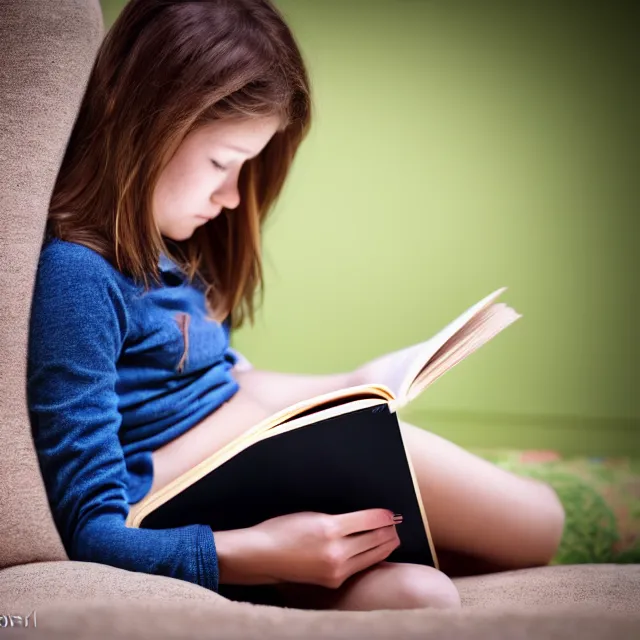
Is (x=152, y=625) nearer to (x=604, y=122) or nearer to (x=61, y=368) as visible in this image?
(x=61, y=368)

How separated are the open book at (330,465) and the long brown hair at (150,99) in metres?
0.24

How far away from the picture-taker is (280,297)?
1034 mm

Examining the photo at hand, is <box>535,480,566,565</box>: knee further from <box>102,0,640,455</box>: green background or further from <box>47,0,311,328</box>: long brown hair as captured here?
<box>47,0,311,328</box>: long brown hair

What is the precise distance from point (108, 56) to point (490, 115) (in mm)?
489

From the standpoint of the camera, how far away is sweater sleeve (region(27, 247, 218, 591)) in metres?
0.75

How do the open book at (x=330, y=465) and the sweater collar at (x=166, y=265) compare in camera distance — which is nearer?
the open book at (x=330, y=465)

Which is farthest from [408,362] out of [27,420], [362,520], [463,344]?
[27,420]

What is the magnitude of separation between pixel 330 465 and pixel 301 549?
0.09 metres

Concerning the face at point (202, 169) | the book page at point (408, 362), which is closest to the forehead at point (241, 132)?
the face at point (202, 169)

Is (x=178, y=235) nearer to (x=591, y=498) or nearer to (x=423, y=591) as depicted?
(x=423, y=591)

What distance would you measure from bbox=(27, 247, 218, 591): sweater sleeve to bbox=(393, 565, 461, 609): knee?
0.19 m

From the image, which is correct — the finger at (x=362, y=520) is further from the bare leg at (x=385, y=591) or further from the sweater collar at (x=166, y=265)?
the sweater collar at (x=166, y=265)

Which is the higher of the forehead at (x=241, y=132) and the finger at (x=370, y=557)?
the forehead at (x=241, y=132)

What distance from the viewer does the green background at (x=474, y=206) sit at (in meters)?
0.95
